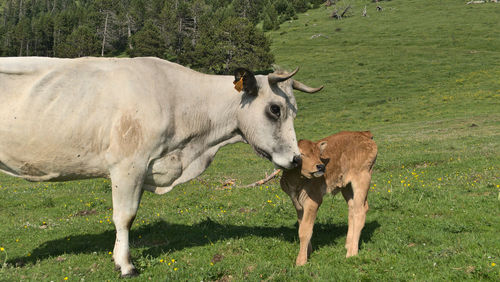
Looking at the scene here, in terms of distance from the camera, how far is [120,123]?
5.82 metres

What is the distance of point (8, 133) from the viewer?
18.7ft

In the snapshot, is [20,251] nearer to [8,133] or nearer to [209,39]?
[8,133]

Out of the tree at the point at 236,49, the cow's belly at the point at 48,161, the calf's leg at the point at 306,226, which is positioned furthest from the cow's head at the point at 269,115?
the tree at the point at 236,49

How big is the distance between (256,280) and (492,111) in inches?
1419

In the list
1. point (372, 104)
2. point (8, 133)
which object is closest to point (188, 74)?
point (8, 133)

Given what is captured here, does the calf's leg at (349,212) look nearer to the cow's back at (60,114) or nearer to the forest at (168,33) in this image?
the cow's back at (60,114)

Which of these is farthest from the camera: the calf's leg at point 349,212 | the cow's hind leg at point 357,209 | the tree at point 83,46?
the tree at point 83,46

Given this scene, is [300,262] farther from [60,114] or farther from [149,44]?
[149,44]

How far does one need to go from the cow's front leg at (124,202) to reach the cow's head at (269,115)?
188 centimetres

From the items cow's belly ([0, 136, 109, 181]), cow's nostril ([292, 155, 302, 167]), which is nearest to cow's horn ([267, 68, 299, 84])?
cow's nostril ([292, 155, 302, 167])

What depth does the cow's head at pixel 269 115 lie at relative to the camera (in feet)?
20.9

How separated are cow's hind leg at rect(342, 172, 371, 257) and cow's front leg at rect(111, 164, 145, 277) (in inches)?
143

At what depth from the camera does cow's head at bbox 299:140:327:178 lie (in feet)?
20.7

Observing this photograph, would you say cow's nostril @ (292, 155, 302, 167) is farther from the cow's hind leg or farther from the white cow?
the cow's hind leg
